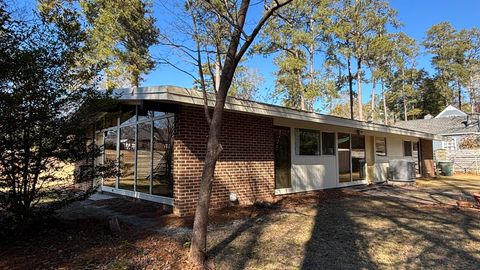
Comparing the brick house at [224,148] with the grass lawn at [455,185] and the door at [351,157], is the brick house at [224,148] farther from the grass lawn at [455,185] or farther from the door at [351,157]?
the grass lawn at [455,185]

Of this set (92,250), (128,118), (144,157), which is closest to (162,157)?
(144,157)

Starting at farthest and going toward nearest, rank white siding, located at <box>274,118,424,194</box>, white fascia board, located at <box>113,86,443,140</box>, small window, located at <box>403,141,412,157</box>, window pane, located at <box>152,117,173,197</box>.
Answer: small window, located at <box>403,141,412,157</box>, white siding, located at <box>274,118,424,194</box>, window pane, located at <box>152,117,173,197</box>, white fascia board, located at <box>113,86,443,140</box>

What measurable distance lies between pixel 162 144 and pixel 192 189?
4.30 ft

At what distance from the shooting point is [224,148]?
7.95 metres

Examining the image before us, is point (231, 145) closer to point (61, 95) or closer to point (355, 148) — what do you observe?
point (61, 95)

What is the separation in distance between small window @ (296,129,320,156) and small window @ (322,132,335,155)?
1.12 feet

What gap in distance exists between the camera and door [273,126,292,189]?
963 cm

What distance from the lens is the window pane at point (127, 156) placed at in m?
8.68

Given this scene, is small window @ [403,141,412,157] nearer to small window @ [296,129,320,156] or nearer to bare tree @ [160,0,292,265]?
small window @ [296,129,320,156]

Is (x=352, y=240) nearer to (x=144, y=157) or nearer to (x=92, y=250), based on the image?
(x=92, y=250)

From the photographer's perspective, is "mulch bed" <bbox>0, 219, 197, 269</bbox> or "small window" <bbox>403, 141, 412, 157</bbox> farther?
"small window" <bbox>403, 141, 412, 157</bbox>

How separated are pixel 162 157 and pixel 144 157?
79 cm

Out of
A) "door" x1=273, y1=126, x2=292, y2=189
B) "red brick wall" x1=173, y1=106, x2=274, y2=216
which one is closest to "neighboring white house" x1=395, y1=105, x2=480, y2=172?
"door" x1=273, y1=126, x2=292, y2=189

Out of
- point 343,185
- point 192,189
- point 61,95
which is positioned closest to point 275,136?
point 192,189
